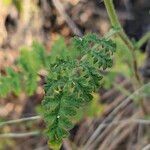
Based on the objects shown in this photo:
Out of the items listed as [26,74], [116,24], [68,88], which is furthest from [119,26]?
[26,74]

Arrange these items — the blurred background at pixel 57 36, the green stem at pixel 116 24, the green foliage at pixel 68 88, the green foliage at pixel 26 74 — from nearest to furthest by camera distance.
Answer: the green foliage at pixel 68 88, the green stem at pixel 116 24, the green foliage at pixel 26 74, the blurred background at pixel 57 36

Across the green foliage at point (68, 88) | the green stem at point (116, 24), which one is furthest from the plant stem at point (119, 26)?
the green foliage at point (68, 88)

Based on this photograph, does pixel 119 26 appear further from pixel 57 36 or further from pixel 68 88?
pixel 57 36

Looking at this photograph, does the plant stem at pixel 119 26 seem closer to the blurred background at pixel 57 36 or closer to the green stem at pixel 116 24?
the green stem at pixel 116 24

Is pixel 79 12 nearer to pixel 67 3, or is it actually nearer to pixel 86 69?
pixel 67 3

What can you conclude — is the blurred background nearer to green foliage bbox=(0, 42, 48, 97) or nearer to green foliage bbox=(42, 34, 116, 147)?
green foliage bbox=(0, 42, 48, 97)

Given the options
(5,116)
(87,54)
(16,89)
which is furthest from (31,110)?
(87,54)

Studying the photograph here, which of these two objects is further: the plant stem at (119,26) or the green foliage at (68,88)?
the plant stem at (119,26)

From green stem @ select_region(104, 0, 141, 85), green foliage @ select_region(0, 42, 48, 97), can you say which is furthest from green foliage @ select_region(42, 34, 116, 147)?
green foliage @ select_region(0, 42, 48, 97)
